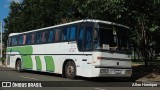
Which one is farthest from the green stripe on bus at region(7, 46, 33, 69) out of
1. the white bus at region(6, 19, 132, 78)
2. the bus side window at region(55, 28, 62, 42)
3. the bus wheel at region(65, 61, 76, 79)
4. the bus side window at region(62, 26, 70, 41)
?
the bus wheel at region(65, 61, 76, 79)

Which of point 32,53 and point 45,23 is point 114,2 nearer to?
point 32,53

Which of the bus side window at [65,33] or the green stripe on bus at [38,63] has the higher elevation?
the bus side window at [65,33]

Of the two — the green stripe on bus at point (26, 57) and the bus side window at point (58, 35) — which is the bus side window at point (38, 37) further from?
the bus side window at point (58, 35)

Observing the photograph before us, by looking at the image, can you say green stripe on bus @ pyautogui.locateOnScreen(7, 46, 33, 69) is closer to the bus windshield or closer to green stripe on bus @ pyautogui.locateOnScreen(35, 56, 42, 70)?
green stripe on bus @ pyautogui.locateOnScreen(35, 56, 42, 70)

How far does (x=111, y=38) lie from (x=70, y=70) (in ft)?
10.3

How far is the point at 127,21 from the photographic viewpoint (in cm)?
2292

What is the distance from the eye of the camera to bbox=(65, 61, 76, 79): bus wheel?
20.1m

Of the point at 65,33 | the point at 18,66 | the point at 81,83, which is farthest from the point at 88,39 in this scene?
the point at 18,66

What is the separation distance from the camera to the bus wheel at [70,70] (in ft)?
66.0

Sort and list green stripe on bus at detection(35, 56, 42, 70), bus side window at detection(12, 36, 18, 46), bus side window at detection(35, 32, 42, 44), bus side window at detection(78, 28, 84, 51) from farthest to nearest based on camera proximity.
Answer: bus side window at detection(12, 36, 18, 46)
bus side window at detection(35, 32, 42, 44)
green stripe on bus at detection(35, 56, 42, 70)
bus side window at detection(78, 28, 84, 51)

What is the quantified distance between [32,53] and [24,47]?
1662mm

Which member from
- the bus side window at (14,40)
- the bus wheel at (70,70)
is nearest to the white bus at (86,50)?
the bus wheel at (70,70)

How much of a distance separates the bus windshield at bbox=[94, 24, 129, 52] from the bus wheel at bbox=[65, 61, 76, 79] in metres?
2.42

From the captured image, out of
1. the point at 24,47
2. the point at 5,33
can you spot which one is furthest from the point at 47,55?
the point at 5,33
